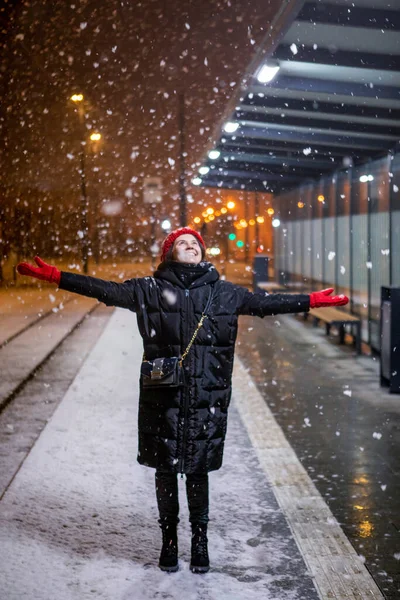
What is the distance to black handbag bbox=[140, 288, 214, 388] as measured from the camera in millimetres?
4203

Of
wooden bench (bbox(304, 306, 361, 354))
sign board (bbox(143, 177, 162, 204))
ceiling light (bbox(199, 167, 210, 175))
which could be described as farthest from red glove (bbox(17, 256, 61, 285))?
sign board (bbox(143, 177, 162, 204))

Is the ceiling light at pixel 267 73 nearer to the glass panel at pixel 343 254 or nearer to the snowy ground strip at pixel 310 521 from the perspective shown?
the snowy ground strip at pixel 310 521

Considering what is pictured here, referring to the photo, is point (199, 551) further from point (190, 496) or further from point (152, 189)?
point (152, 189)

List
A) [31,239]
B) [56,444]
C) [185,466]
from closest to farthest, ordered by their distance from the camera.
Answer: [185,466]
[56,444]
[31,239]

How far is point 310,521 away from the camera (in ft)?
16.6

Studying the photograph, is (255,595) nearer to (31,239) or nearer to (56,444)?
(56,444)

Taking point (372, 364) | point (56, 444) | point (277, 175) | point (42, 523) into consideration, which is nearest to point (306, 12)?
point (56, 444)

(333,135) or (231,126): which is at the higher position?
(231,126)

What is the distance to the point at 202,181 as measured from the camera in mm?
23906

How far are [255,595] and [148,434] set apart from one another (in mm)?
940

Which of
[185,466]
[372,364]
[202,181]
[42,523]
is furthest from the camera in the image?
[202,181]

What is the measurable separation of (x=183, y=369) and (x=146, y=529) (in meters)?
1.21

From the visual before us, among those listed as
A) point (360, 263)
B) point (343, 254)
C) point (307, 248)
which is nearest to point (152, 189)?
point (307, 248)

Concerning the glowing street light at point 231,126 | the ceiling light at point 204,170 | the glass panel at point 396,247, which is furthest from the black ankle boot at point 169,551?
the ceiling light at point 204,170
